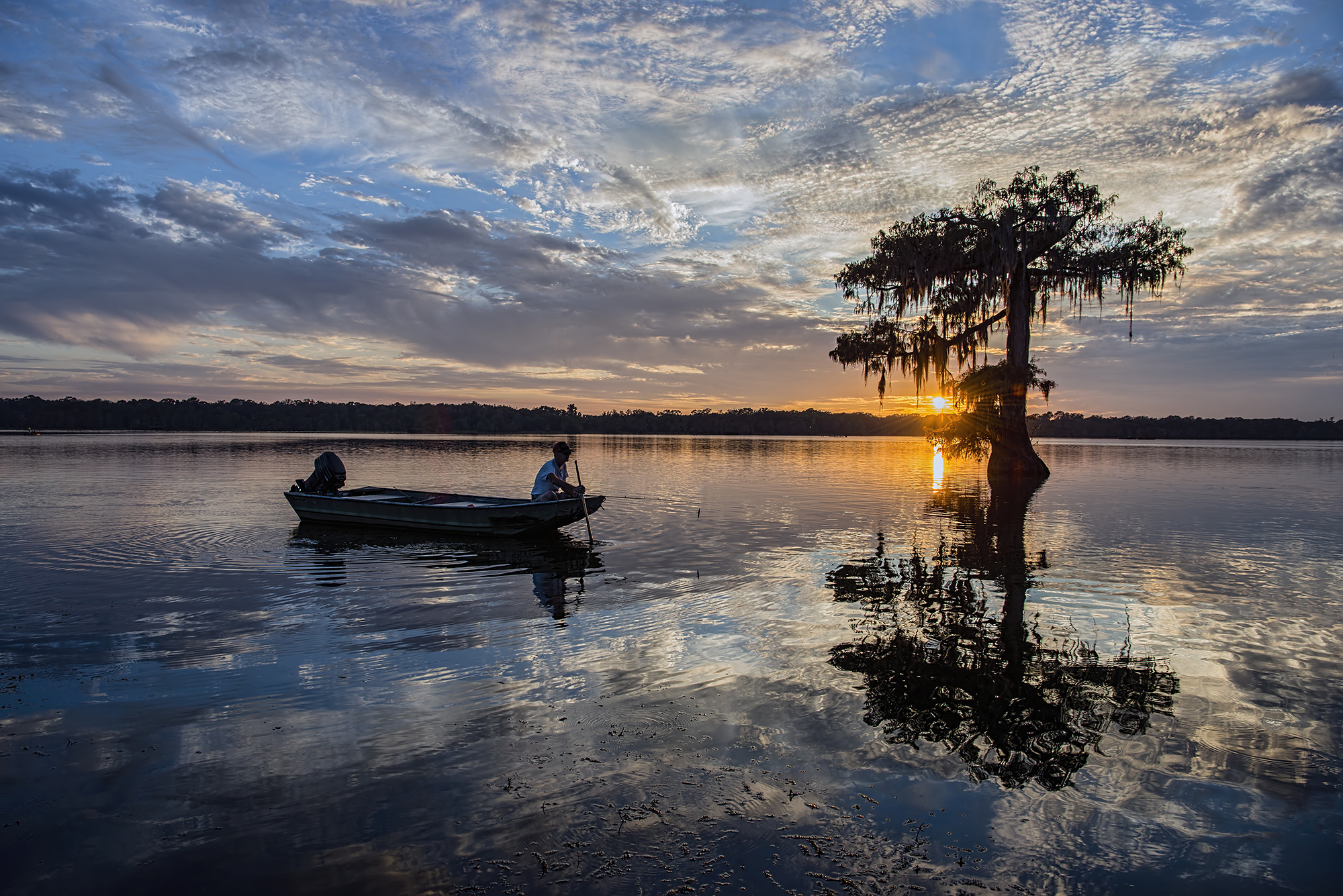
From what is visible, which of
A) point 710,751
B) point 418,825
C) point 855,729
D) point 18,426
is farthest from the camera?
point 18,426

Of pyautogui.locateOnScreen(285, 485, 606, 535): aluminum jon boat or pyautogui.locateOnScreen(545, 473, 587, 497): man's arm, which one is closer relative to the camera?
pyautogui.locateOnScreen(285, 485, 606, 535): aluminum jon boat

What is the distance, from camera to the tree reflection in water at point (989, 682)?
5.71 m

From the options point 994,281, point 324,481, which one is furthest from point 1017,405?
point 324,481

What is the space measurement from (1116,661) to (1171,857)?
3.98 metres

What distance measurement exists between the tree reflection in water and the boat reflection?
4617 mm

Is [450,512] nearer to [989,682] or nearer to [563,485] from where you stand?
[563,485]

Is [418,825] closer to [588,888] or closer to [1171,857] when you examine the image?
[588,888]

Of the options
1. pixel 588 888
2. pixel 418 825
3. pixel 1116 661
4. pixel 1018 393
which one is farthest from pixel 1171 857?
pixel 1018 393

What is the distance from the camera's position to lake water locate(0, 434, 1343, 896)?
14.1ft

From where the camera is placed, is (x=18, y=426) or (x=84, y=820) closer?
(x=84, y=820)

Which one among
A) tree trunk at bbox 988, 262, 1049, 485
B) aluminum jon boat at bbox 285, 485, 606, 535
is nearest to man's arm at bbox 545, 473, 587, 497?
aluminum jon boat at bbox 285, 485, 606, 535

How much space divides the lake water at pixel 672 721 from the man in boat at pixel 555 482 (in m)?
2.61

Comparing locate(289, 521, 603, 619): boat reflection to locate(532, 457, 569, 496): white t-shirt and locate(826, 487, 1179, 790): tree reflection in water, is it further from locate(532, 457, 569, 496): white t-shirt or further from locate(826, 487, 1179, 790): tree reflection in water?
locate(826, 487, 1179, 790): tree reflection in water

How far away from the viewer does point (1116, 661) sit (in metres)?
7.84
